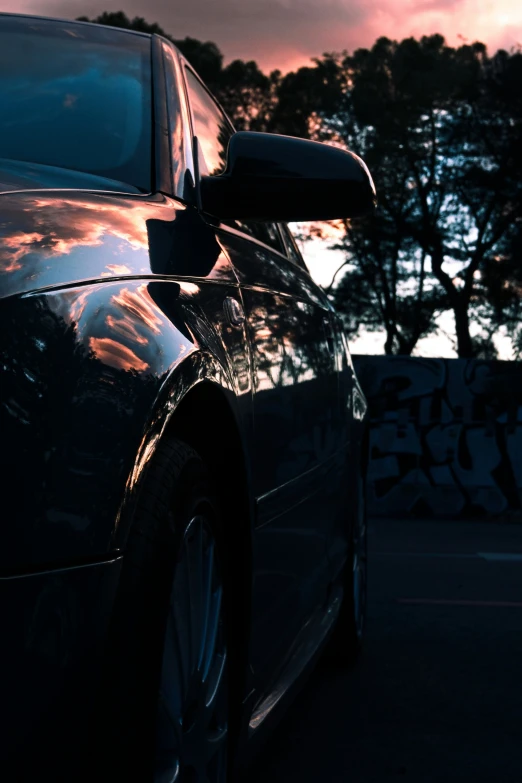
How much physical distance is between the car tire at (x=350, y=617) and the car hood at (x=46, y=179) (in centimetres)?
225

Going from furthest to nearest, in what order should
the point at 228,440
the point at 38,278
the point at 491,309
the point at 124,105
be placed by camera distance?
the point at 491,309 → the point at 124,105 → the point at 228,440 → the point at 38,278

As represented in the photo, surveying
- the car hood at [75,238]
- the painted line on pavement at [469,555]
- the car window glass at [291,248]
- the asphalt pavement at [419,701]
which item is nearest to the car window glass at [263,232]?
the car window glass at [291,248]

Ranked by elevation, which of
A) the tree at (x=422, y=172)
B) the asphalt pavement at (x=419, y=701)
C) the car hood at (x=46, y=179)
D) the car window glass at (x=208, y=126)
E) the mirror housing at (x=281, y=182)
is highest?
the tree at (x=422, y=172)

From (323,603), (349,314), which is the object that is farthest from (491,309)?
(323,603)

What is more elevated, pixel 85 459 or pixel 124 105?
pixel 124 105

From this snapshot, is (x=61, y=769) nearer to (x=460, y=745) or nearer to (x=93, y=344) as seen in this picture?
(x=93, y=344)

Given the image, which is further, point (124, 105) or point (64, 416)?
point (124, 105)

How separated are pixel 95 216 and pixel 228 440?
483 mm

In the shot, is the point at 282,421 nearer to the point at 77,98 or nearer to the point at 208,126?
the point at 77,98

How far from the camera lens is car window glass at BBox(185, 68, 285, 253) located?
3.18 meters

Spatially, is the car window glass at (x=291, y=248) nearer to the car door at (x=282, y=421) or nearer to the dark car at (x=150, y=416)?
A: the car door at (x=282, y=421)

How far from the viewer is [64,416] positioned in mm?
1604

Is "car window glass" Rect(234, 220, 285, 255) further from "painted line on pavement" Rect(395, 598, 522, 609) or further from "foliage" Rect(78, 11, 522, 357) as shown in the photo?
"foliage" Rect(78, 11, 522, 357)

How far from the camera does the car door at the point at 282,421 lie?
261cm
